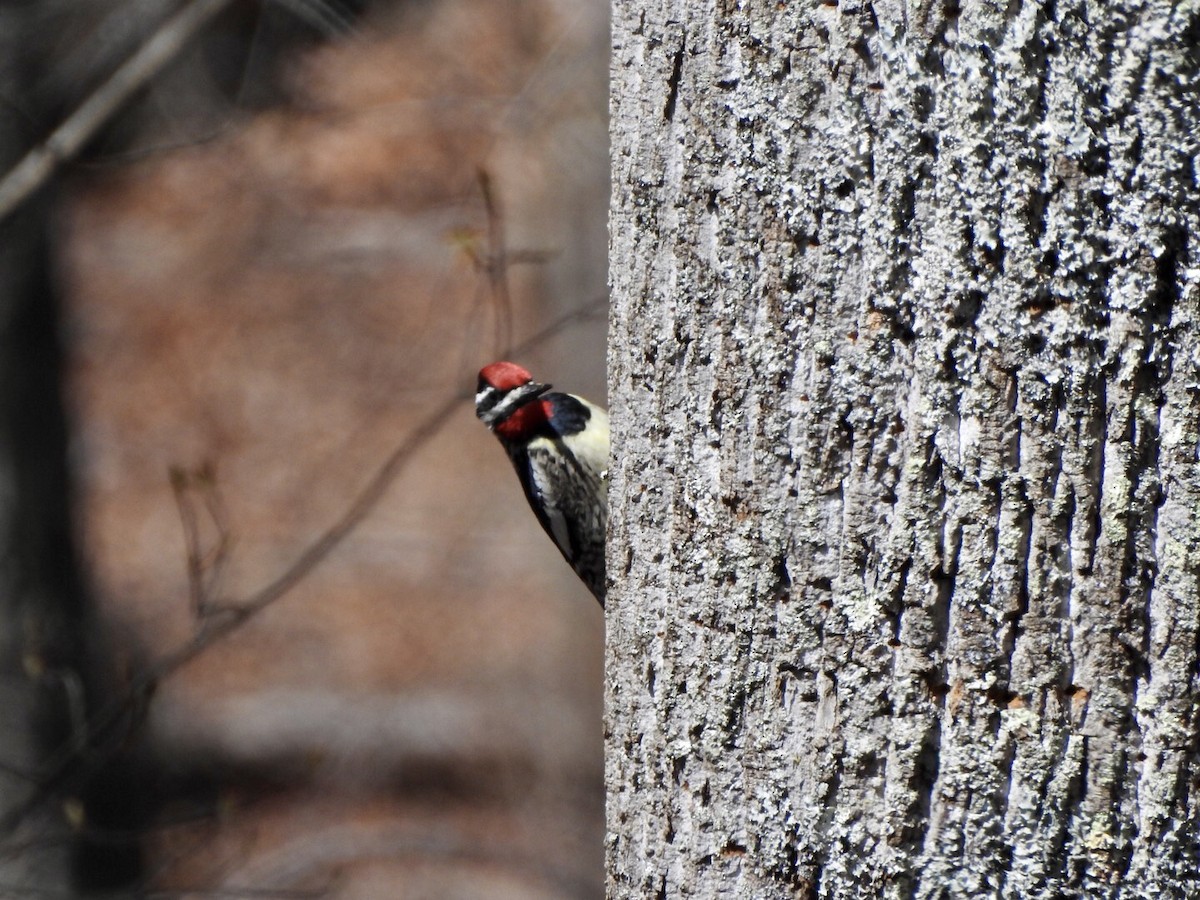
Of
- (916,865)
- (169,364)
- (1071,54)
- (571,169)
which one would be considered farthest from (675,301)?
(169,364)

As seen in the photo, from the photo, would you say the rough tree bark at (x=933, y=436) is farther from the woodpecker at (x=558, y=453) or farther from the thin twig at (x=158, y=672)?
the thin twig at (x=158, y=672)

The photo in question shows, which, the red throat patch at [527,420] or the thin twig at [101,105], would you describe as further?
the thin twig at [101,105]

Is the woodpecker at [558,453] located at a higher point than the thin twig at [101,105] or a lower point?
lower

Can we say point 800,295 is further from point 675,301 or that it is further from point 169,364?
point 169,364

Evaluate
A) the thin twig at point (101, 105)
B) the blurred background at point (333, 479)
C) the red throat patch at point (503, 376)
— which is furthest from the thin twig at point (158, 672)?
the blurred background at point (333, 479)

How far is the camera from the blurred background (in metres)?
4.80

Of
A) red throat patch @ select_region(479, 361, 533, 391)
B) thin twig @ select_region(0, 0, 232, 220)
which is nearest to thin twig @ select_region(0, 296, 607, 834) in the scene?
red throat patch @ select_region(479, 361, 533, 391)

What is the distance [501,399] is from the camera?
2.74 metres

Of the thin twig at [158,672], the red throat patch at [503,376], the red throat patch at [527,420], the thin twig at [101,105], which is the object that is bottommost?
the thin twig at [158,672]

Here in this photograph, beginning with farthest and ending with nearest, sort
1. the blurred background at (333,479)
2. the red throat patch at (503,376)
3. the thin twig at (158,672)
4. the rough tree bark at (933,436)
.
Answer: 1. the blurred background at (333,479)
2. the thin twig at (158,672)
3. the red throat patch at (503,376)
4. the rough tree bark at (933,436)

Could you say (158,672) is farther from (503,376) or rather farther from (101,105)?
(101,105)

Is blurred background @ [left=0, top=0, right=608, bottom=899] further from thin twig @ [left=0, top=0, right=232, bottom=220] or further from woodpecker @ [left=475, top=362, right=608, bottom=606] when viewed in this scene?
woodpecker @ [left=475, top=362, right=608, bottom=606]

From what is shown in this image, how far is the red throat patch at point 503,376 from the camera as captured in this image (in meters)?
2.71

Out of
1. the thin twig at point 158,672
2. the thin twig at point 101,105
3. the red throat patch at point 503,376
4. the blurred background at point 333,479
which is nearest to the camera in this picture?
the red throat patch at point 503,376
